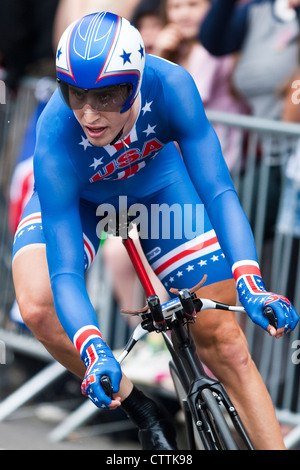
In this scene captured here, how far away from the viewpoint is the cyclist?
3904 millimetres

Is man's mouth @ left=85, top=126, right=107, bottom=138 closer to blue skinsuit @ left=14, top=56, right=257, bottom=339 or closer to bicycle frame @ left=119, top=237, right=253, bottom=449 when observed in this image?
blue skinsuit @ left=14, top=56, right=257, bottom=339

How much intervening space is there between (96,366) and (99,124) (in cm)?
100

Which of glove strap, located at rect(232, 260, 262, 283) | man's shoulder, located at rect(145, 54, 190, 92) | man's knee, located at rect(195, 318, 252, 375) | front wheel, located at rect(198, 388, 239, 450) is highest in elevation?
man's shoulder, located at rect(145, 54, 190, 92)

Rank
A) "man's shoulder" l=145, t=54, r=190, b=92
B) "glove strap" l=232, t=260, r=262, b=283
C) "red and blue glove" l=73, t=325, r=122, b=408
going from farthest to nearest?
"man's shoulder" l=145, t=54, r=190, b=92
"glove strap" l=232, t=260, r=262, b=283
"red and blue glove" l=73, t=325, r=122, b=408

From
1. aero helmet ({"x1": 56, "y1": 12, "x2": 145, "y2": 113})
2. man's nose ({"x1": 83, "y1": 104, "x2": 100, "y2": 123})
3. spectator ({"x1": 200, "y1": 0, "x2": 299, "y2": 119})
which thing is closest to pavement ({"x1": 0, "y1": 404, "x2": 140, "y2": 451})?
spectator ({"x1": 200, "y1": 0, "x2": 299, "y2": 119})

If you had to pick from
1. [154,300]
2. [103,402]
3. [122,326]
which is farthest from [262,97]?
[103,402]

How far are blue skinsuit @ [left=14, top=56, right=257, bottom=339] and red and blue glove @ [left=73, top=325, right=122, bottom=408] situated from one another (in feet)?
0.24

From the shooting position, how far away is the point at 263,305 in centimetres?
374

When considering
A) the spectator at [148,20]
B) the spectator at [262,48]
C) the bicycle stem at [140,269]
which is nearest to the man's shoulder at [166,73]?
the bicycle stem at [140,269]

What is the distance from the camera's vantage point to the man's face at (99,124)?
3.94 meters

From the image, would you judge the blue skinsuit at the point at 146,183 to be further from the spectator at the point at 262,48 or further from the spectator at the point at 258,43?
the spectator at the point at 258,43

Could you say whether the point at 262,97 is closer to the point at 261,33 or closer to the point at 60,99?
the point at 261,33

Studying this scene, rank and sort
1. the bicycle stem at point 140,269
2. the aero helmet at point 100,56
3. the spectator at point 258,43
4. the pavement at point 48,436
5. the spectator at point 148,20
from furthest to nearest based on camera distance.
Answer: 1. the spectator at point 148,20
2. the pavement at point 48,436
3. the spectator at point 258,43
4. the bicycle stem at point 140,269
5. the aero helmet at point 100,56
